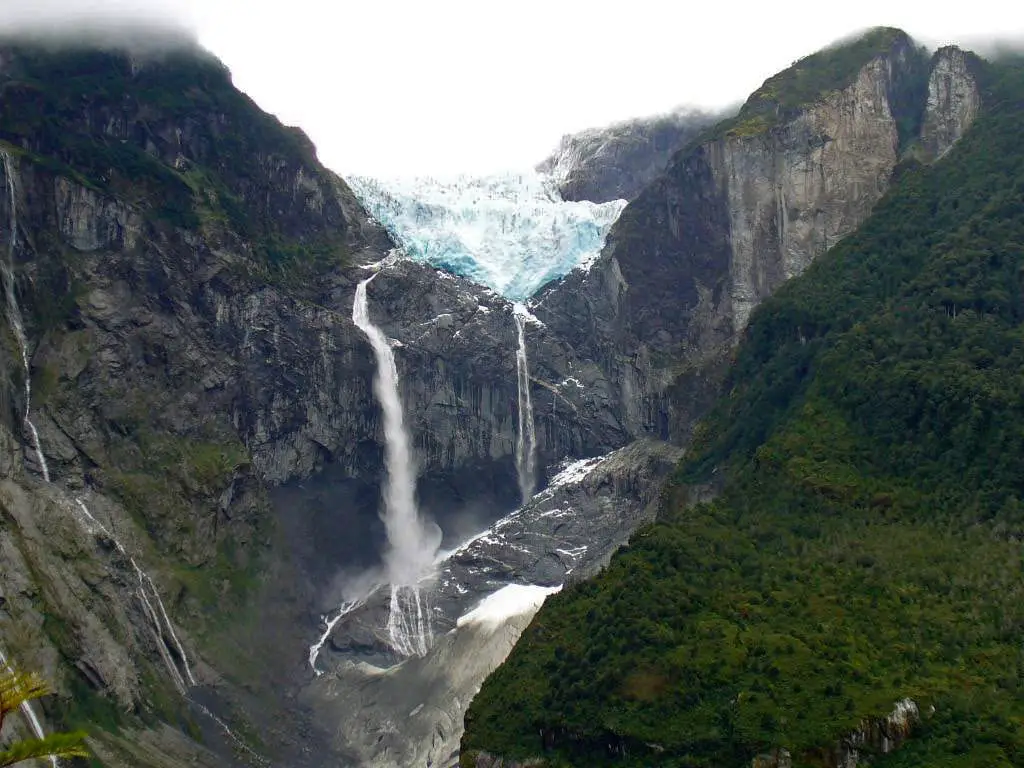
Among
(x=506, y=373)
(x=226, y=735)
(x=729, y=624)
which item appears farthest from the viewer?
(x=506, y=373)

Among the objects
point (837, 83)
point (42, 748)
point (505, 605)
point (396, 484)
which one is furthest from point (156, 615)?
point (837, 83)

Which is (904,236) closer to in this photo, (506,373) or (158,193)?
(506,373)

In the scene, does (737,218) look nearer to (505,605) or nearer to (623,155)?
(623,155)

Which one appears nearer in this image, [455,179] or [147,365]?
[147,365]

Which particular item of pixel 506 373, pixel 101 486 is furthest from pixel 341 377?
pixel 101 486

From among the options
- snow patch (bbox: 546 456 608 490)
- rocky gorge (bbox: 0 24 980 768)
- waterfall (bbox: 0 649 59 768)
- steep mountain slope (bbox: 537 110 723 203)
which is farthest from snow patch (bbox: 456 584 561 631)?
steep mountain slope (bbox: 537 110 723 203)
